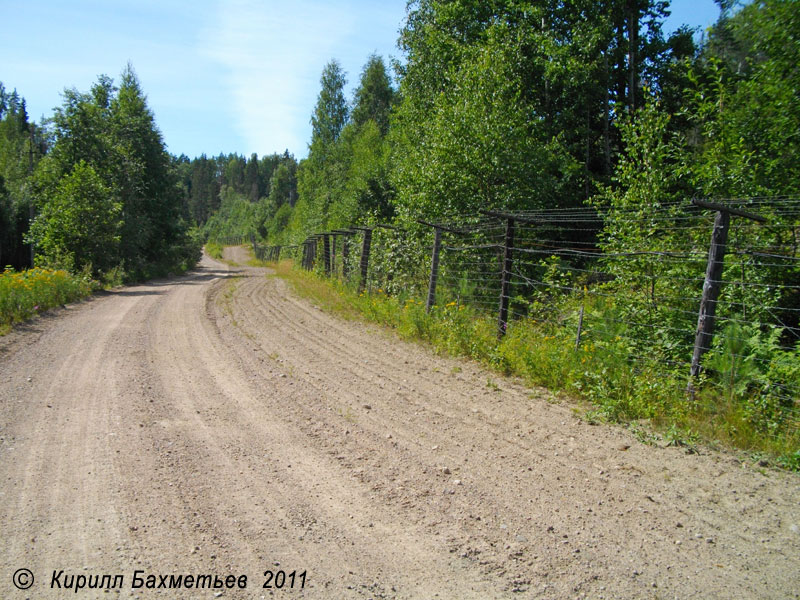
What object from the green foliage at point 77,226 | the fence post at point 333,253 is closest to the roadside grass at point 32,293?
the green foliage at point 77,226

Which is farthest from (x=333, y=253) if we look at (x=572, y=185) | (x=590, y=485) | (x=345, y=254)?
(x=590, y=485)

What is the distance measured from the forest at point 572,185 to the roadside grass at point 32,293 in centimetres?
496

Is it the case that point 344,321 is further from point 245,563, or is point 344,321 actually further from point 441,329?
point 245,563

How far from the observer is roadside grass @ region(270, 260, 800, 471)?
4.85 meters

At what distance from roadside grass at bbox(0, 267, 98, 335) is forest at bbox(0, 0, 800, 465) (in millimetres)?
4962

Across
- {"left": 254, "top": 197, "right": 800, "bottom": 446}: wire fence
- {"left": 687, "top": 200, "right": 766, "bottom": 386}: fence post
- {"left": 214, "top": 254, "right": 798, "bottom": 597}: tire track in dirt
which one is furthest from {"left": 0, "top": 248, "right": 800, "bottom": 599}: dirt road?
{"left": 687, "top": 200, "right": 766, "bottom": 386}: fence post

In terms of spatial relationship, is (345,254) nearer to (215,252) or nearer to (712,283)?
(712,283)

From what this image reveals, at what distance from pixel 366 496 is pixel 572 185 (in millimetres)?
16929

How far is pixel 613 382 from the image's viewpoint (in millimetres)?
6094

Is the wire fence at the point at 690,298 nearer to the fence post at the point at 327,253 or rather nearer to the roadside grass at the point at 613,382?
the roadside grass at the point at 613,382

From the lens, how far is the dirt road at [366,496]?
9.92 ft

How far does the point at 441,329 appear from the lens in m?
9.90

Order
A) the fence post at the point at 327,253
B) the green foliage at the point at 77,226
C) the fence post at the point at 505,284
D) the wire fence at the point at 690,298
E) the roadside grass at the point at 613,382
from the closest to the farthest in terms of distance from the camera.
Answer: the roadside grass at the point at 613,382, the wire fence at the point at 690,298, the fence post at the point at 505,284, the green foliage at the point at 77,226, the fence post at the point at 327,253

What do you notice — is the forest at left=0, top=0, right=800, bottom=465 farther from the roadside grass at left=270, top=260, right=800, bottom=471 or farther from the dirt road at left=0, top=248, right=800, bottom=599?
the dirt road at left=0, top=248, right=800, bottom=599
